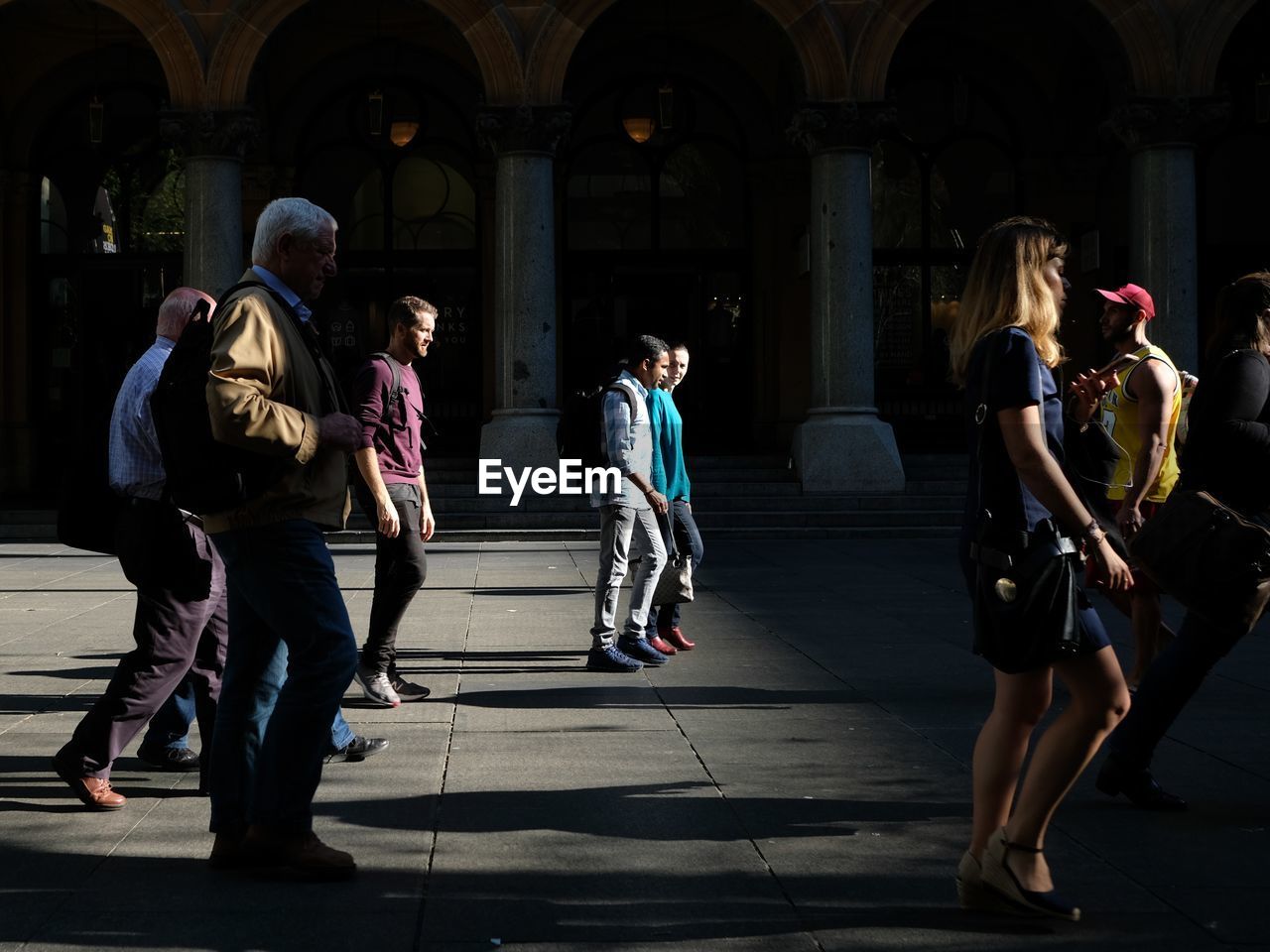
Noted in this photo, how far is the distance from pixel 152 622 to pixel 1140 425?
4.31 m

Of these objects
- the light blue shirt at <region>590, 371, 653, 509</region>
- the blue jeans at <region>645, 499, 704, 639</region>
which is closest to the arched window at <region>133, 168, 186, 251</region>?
the blue jeans at <region>645, 499, 704, 639</region>

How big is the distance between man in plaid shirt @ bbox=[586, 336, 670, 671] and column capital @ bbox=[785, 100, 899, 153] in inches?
448

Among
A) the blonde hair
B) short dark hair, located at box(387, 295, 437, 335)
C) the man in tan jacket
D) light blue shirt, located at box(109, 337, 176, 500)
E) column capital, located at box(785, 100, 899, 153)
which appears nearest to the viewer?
the blonde hair

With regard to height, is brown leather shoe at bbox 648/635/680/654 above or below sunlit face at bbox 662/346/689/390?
below

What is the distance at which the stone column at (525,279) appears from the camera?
64.5 feet

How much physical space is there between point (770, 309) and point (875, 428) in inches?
197

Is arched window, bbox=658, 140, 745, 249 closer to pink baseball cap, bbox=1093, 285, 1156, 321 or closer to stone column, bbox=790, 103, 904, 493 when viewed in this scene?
stone column, bbox=790, 103, 904, 493

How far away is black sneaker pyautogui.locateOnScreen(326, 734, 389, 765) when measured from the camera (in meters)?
6.15

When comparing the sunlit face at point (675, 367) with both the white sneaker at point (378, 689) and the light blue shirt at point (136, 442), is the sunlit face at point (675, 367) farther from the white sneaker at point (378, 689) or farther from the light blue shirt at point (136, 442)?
the light blue shirt at point (136, 442)

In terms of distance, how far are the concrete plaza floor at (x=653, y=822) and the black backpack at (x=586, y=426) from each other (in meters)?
1.15

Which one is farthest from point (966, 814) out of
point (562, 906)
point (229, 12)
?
point (229, 12)

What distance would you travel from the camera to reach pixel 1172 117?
19.3 metres

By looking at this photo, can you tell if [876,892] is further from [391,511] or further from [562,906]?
[391,511]

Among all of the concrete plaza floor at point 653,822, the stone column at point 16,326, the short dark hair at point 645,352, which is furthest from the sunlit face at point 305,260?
the stone column at point 16,326
